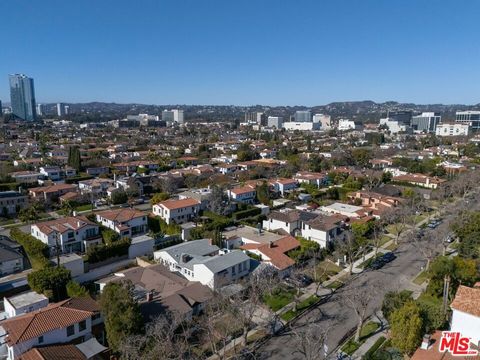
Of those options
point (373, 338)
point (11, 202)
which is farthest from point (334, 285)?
point (11, 202)

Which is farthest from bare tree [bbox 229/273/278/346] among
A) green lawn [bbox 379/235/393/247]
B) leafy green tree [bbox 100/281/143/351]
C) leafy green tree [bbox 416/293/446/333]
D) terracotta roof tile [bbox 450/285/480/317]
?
green lawn [bbox 379/235/393/247]

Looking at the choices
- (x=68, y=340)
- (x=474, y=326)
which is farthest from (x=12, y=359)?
(x=474, y=326)

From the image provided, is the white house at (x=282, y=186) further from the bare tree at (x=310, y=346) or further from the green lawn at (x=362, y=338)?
the bare tree at (x=310, y=346)

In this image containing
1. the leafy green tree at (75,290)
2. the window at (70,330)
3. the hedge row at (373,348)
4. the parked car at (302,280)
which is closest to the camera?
the hedge row at (373,348)

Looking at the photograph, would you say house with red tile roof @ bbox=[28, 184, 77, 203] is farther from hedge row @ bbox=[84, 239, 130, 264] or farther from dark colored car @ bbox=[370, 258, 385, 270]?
dark colored car @ bbox=[370, 258, 385, 270]

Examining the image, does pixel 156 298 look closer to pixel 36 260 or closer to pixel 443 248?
pixel 36 260

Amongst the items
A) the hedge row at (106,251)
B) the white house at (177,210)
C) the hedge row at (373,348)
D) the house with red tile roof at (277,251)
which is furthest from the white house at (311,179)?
the hedge row at (373,348)
